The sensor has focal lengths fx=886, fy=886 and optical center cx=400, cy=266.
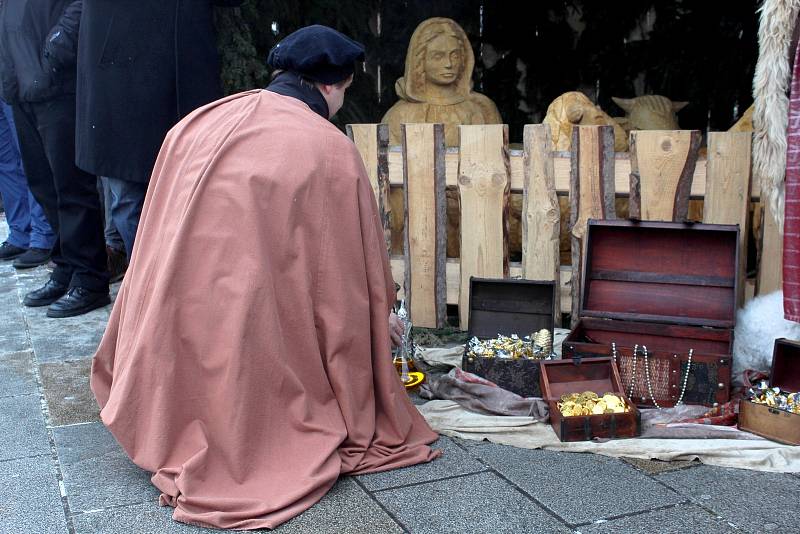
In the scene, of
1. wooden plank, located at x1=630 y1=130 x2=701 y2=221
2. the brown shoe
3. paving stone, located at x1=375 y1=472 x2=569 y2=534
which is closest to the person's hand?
paving stone, located at x1=375 y1=472 x2=569 y2=534

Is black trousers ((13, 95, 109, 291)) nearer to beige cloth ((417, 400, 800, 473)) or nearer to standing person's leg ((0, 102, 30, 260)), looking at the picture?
standing person's leg ((0, 102, 30, 260))

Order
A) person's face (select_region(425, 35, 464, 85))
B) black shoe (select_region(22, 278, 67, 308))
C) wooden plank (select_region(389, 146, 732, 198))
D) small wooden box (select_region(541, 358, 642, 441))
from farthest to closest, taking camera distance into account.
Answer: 1. person's face (select_region(425, 35, 464, 85))
2. black shoe (select_region(22, 278, 67, 308))
3. wooden plank (select_region(389, 146, 732, 198))
4. small wooden box (select_region(541, 358, 642, 441))

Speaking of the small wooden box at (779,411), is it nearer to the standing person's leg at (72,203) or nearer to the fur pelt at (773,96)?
the fur pelt at (773,96)

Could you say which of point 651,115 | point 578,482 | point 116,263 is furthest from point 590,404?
point 116,263

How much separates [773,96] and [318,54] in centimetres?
179

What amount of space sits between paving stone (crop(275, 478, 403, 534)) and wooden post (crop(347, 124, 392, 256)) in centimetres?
233

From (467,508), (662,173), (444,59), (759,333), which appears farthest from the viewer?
(444,59)

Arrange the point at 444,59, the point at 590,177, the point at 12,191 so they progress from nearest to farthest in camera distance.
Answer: the point at 590,177 → the point at 444,59 → the point at 12,191

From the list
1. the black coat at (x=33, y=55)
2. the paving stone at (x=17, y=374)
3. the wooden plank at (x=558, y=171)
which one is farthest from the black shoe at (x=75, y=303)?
the wooden plank at (x=558, y=171)

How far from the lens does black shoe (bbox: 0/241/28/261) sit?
7.21 meters

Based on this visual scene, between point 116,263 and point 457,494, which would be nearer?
point 457,494

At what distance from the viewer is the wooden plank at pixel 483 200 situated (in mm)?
4797

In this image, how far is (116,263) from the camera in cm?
641

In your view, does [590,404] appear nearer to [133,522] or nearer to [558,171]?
[558,171]
